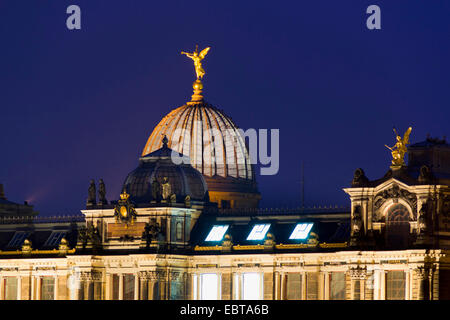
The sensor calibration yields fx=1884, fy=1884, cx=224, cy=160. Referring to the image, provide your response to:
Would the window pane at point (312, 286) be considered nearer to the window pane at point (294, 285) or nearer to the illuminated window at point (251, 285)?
the window pane at point (294, 285)

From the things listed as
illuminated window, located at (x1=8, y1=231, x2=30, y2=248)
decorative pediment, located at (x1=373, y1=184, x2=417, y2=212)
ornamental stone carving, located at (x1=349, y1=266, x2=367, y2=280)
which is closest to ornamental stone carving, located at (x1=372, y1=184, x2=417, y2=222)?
decorative pediment, located at (x1=373, y1=184, x2=417, y2=212)

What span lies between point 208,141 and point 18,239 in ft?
65.7

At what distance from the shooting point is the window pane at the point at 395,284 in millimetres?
149250

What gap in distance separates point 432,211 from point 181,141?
36.4m

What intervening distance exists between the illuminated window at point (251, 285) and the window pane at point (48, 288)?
63.3 feet

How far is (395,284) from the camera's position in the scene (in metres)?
150

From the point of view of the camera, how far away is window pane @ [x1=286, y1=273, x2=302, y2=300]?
516 ft

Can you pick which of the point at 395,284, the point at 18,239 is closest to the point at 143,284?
the point at 18,239

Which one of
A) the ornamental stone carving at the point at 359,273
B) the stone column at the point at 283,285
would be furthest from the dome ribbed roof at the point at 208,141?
the ornamental stone carving at the point at 359,273

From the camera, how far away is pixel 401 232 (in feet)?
496

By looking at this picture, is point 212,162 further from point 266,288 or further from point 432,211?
point 432,211

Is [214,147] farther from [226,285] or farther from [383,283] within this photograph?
[383,283]

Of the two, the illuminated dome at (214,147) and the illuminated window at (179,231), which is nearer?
the illuminated window at (179,231)
